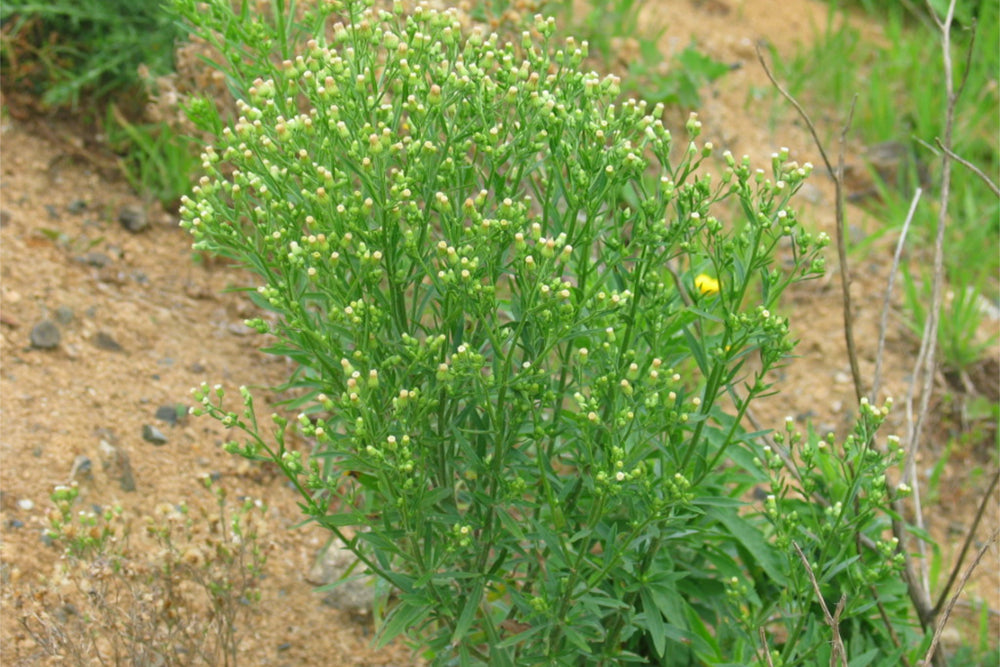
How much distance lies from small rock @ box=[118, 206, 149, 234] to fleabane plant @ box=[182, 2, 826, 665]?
7.01 feet

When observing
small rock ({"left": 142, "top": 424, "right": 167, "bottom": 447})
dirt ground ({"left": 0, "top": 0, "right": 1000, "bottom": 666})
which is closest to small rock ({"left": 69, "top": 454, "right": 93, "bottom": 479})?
dirt ground ({"left": 0, "top": 0, "right": 1000, "bottom": 666})

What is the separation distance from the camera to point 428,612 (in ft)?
9.05

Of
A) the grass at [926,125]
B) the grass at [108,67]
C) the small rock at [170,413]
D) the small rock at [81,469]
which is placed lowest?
the small rock at [81,469]

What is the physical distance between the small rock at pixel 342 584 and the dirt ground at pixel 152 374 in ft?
0.14

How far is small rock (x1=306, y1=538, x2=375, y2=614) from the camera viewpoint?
3750mm

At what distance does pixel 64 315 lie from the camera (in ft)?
14.0

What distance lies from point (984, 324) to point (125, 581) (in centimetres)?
372

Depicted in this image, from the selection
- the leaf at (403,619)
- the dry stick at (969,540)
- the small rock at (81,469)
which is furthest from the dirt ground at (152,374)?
the leaf at (403,619)

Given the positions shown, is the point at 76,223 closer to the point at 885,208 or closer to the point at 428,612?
the point at 428,612

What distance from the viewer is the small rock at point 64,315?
426 centimetres

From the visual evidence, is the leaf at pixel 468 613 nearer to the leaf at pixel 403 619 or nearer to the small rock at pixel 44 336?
the leaf at pixel 403 619

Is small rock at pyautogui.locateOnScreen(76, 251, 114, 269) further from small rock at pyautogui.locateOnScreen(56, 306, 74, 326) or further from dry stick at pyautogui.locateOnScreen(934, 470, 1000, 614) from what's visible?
dry stick at pyautogui.locateOnScreen(934, 470, 1000, 614)

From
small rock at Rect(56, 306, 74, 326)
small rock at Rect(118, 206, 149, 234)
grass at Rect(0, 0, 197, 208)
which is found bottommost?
small rock at Rect(56, 306, 74, 326)

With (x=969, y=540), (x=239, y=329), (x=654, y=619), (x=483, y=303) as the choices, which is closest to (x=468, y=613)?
(x=654, y=619)
